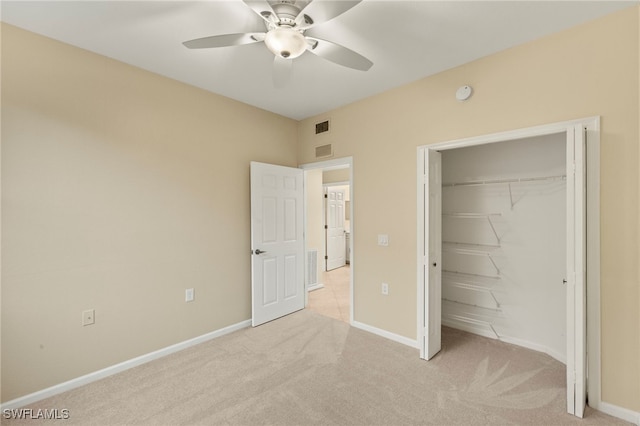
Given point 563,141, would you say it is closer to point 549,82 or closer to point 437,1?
point 549,82

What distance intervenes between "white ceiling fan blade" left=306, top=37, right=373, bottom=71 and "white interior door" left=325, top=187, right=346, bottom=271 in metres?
4.58

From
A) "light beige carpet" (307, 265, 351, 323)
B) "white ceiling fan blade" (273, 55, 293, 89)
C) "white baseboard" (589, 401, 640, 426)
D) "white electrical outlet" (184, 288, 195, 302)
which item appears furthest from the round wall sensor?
"white electrical outlet" (184, 288, 195, 302)

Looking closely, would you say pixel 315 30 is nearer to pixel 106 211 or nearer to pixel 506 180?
pixel 106 211

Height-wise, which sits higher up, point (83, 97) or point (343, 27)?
point (343, 27)

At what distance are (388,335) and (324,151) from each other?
233 cm

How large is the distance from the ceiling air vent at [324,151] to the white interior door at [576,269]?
233 cm

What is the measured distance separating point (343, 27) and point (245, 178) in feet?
6.54

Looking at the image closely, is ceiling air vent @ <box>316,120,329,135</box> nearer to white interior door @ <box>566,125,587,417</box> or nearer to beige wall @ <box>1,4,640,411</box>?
beige wall @ <box>1,4,640,411</box>

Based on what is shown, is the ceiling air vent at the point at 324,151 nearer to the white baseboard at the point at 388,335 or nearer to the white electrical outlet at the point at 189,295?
the white baseboard at the point at 388,335

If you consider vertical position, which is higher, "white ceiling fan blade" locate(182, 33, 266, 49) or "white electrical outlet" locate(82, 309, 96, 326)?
"white ceiling fan blade" locate(182, 33, 266, 49)

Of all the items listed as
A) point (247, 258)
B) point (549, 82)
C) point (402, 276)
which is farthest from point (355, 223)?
point (549, 82)

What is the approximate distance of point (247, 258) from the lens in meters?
3.49

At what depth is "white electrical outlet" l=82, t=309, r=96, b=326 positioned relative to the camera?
2.32 m

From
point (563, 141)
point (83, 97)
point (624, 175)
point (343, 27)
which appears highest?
point (343, 27)
